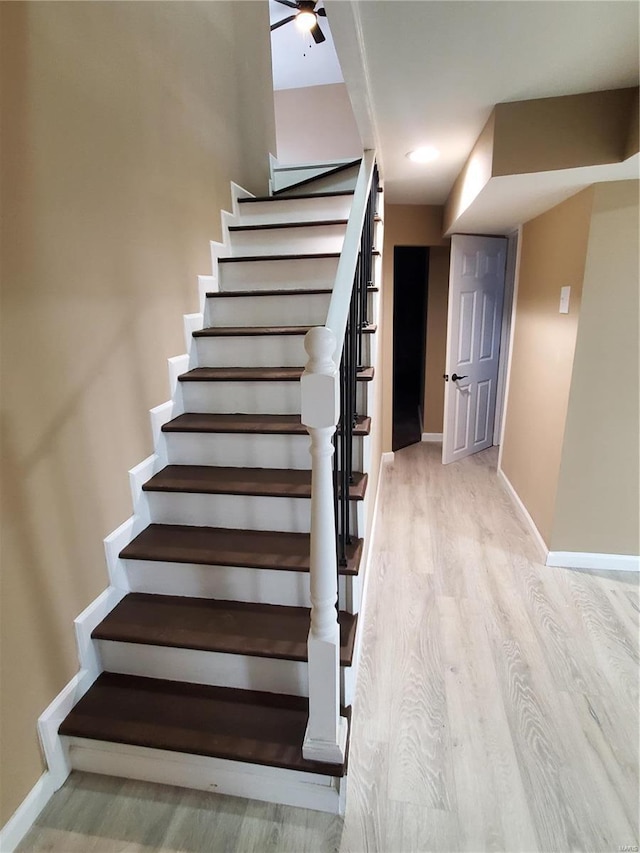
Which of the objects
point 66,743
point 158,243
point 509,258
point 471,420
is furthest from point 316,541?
point 509,258

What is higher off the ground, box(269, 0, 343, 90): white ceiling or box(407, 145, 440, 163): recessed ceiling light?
box(269, 0, 343, 90): white ceiling

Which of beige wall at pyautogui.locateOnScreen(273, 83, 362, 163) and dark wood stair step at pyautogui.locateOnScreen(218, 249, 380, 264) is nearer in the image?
dark wood stair step at pyautogui.locateOnScreen(218, 249, 380, 264)

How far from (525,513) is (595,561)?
578 millimetres

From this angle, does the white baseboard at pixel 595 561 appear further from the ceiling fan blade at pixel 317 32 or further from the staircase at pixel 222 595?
the ceiling fan blade at pixel 317 32

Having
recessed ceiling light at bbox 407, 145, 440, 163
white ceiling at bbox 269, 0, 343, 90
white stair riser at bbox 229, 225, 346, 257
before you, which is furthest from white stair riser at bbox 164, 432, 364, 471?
white ceiling at bbox 269, 0, 343, 90

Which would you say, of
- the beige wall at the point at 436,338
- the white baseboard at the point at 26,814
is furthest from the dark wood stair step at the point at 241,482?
the beige wall at the point at 436,338

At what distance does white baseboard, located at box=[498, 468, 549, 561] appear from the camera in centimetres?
270

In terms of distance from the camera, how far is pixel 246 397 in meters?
2.15

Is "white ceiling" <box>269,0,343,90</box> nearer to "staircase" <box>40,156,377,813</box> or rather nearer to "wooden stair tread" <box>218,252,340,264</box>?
"wooden stair tread" <box>218,252,340,264</box>

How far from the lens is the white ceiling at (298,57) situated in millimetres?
4504

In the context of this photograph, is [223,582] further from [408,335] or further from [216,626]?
[408,335]

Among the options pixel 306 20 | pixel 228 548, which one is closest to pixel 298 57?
pixel 306 20

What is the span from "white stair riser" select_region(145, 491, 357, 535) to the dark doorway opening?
3.71 meters

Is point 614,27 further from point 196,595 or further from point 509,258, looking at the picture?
point 509,258
